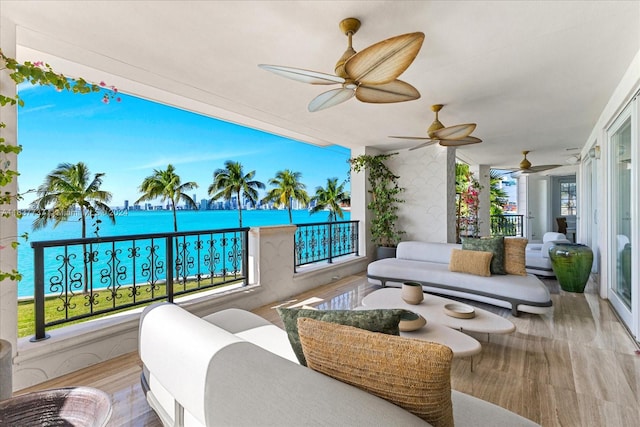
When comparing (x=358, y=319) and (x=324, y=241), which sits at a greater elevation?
(x=358, y=319)

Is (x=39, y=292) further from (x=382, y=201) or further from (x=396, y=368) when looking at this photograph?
(x=382, y=201)

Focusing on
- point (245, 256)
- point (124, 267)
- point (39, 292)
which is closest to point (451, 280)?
point (245, 256)

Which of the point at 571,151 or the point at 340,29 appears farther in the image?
the point at 571,151

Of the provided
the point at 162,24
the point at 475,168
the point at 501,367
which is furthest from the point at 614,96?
the point at 475,168

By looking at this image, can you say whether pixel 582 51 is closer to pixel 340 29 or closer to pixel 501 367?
pixel 340 29

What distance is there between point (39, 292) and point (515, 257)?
15.3 feet

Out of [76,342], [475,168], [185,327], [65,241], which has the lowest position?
[76,342]

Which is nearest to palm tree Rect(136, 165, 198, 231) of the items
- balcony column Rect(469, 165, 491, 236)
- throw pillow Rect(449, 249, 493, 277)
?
balcony column Rect(469, 165, 491, 236)

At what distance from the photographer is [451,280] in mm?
3654

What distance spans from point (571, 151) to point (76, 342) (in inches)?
357

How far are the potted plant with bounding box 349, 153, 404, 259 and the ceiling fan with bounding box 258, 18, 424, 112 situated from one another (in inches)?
134

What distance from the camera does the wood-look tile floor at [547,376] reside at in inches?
67.1

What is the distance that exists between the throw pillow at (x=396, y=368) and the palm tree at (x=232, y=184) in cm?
1710

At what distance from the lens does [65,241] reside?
2.27 metres
